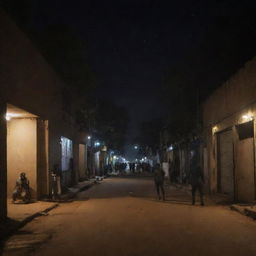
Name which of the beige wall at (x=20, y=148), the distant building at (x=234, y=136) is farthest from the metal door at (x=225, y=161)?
the beige wall at (x=20, y=148)

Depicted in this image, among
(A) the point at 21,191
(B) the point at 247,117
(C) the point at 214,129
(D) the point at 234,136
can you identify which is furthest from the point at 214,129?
(A) the point at 21,191

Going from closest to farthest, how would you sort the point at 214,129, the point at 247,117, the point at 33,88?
the point at 247,117
the point at 33,88
the point at 214,129

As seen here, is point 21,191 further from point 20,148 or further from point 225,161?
point 225,161

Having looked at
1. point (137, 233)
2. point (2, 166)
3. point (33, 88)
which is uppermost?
point (33, 88)

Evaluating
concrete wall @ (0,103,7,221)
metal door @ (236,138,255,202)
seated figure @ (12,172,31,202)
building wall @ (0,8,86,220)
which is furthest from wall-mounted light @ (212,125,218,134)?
concrete wall @ (0,103,7,221)

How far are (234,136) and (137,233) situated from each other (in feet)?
31.4

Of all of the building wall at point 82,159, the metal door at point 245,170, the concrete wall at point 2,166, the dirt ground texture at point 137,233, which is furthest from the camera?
the building wall at point 82,159

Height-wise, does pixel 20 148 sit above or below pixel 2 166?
above

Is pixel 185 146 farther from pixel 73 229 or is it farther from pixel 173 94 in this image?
pixel 73 229

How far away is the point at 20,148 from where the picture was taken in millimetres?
19641

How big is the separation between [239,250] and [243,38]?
1594cm

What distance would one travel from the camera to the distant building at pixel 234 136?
17205mm

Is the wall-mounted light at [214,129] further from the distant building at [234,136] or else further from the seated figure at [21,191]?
the seated figure at [21,191]

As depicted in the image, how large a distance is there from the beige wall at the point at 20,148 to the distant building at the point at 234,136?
29.7ft
